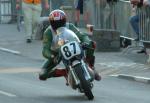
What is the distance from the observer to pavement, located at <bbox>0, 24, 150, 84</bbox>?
17391 mm

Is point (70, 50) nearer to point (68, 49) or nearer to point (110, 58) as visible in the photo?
point (68, 49)

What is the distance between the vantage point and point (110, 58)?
809 inches

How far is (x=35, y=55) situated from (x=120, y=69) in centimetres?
398

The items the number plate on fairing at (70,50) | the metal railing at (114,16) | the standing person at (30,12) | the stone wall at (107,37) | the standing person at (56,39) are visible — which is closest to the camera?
the number plate on fairing at (70,50)

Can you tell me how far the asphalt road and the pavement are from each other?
0.48 metres

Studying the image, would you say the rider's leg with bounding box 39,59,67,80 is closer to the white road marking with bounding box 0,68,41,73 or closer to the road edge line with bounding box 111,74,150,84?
the road edge line with bounding box 111,74,150,84

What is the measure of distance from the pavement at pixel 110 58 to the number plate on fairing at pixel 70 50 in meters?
3.39

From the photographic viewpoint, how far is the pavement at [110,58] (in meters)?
17.4

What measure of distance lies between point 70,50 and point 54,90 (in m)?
1.70

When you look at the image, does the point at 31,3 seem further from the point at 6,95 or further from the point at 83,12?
the point at 6,95

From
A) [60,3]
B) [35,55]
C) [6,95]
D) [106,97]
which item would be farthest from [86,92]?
[60,3]

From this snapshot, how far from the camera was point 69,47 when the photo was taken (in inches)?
512

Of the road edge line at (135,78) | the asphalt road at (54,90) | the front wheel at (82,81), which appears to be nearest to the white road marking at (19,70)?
the asphalt road at (54,90)

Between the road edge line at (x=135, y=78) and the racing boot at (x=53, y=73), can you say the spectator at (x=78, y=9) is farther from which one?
the racing boot at (x=53, y=73)
